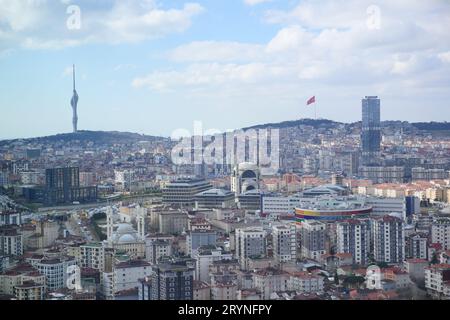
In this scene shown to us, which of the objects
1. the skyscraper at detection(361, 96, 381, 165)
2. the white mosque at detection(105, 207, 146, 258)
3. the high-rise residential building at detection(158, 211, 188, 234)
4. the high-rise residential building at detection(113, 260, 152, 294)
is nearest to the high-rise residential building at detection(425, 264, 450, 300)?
the high-rise residential building at detection(113, 260, 152, 294)

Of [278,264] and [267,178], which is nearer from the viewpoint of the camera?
[278,264]

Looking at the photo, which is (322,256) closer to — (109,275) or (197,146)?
(109,275)

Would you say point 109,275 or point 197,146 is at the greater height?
point 197,146

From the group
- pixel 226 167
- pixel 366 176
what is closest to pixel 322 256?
pixel 226 167

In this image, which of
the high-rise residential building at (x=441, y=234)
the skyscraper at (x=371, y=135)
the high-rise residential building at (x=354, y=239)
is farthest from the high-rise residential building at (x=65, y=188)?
the high-rise residential building at (x=441, y=234)

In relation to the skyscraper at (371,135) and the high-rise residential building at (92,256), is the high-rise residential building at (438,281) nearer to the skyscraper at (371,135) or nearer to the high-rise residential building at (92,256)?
the high-rise residential building at (92,256)

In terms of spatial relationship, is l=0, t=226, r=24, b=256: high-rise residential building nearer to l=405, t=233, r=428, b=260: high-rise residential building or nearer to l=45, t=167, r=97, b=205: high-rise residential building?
l=405, t=233, r=428, b=260: high-rise residential building
